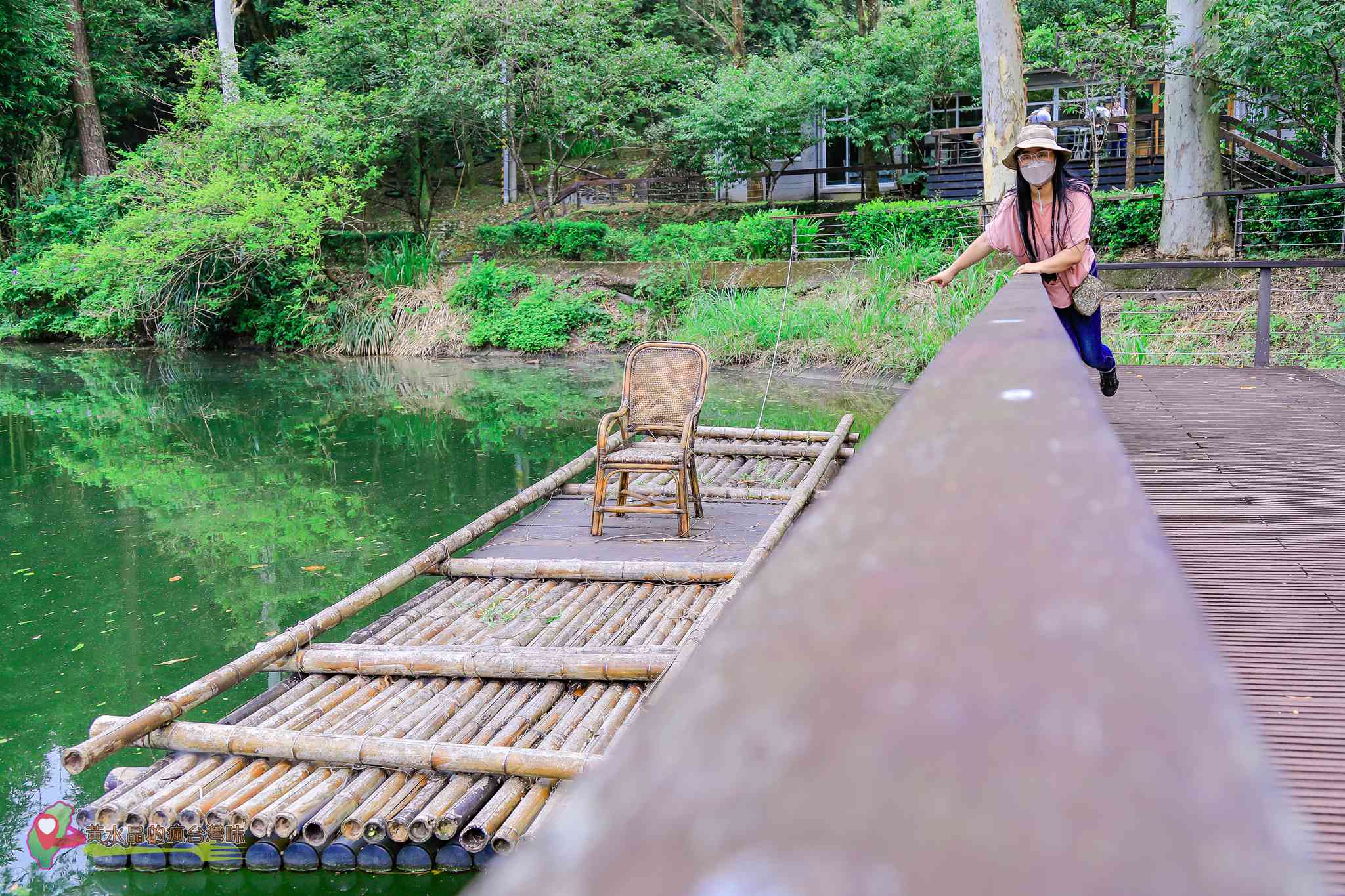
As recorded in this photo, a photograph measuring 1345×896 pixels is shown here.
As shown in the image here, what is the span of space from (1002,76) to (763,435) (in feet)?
17.5

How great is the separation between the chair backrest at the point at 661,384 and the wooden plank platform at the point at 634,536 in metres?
0.60

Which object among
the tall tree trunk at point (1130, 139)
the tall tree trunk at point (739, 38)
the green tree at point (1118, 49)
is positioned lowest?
the tall tree trunk at point (1130, 139)

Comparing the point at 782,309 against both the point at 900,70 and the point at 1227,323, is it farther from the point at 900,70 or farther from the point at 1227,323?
the point at 900,70

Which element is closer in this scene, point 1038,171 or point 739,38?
point 1038,171

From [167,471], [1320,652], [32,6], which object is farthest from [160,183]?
[1320,652]

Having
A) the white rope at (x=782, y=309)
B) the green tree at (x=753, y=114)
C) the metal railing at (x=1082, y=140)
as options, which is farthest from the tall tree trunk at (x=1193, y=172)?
the green tree at (x=753, y=114)

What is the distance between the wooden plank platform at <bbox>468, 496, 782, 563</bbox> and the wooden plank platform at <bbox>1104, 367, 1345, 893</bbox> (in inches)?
84.8

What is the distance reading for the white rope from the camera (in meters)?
12.7

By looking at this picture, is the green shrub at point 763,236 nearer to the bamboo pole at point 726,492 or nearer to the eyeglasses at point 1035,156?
the bamboo pole at point 726,492

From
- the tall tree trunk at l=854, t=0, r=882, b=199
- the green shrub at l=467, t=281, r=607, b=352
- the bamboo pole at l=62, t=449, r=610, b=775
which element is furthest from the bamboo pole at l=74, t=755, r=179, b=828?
the tall tree trunk at l=854, t=0, r=882, b=199

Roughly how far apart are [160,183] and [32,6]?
7057 mm

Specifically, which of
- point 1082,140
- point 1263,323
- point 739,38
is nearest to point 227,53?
point 739,38

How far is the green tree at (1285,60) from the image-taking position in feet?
36.9

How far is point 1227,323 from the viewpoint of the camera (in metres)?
12.1
